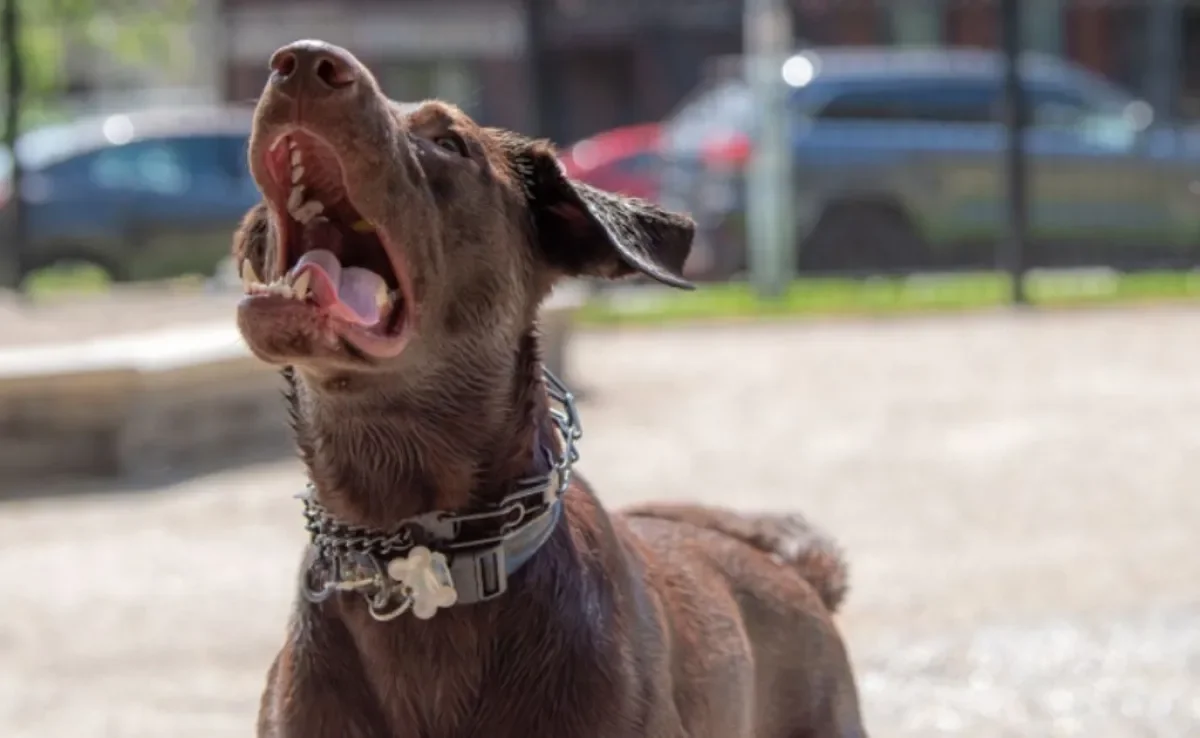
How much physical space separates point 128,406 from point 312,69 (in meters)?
5.65

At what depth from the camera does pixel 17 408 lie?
787 cm

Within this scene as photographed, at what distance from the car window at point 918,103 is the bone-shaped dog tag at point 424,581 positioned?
1458 centimetres

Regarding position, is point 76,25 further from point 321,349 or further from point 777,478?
point 321,349

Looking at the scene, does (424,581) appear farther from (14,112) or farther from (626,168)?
(626,168)

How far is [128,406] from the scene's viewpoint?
8016 mm

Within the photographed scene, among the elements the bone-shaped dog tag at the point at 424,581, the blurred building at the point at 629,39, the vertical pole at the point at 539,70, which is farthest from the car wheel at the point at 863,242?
the bone-shaped dog tag at the point at 424,581

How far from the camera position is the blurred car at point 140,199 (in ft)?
58.8

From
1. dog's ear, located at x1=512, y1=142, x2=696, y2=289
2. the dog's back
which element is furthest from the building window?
dog's ear, located at x1=512, y1=142, x2=696, y2=289

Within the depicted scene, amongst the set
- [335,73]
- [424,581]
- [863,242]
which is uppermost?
[335,73]

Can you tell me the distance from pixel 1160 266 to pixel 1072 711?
13013 mm

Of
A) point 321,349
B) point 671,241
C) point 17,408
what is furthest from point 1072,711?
point 17,408

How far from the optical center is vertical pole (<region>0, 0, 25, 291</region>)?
46.4 feet

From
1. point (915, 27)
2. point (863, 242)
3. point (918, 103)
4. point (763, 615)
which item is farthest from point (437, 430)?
point (915, 27)

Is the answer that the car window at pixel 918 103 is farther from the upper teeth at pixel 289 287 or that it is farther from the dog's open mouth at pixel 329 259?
the upper teeth at pixel 289 287
